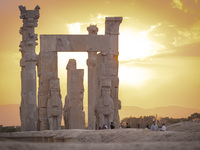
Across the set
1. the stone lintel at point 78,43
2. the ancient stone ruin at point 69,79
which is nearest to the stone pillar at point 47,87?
the ancient stone ruin at point 69,79

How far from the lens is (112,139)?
731 inches

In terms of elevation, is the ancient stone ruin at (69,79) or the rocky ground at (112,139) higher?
→ the ancient stone ruin at (69,79)

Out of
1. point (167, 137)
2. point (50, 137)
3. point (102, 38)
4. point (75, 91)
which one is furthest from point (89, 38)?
point (167, 137)

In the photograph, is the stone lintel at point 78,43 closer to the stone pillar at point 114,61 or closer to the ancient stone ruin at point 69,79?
the ancient stone ruin at point 69,79

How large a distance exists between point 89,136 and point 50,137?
8.55ft

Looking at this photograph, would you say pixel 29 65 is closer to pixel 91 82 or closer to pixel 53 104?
pixel 53 104

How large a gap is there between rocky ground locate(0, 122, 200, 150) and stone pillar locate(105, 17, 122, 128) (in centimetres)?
467

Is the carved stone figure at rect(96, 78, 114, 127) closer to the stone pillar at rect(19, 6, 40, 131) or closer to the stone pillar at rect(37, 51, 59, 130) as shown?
the stone pillar at rect(37, 51, 59, 130)

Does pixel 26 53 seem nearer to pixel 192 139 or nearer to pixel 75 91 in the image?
pixel 75 91

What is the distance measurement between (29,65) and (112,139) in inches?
372


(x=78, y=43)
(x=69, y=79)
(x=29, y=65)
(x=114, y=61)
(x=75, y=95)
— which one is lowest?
(x=75, y=95)

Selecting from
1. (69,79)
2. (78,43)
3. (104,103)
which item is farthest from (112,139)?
(69,79)

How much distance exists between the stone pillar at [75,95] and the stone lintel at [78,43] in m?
1.66

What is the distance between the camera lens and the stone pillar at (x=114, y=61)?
26.3 m
